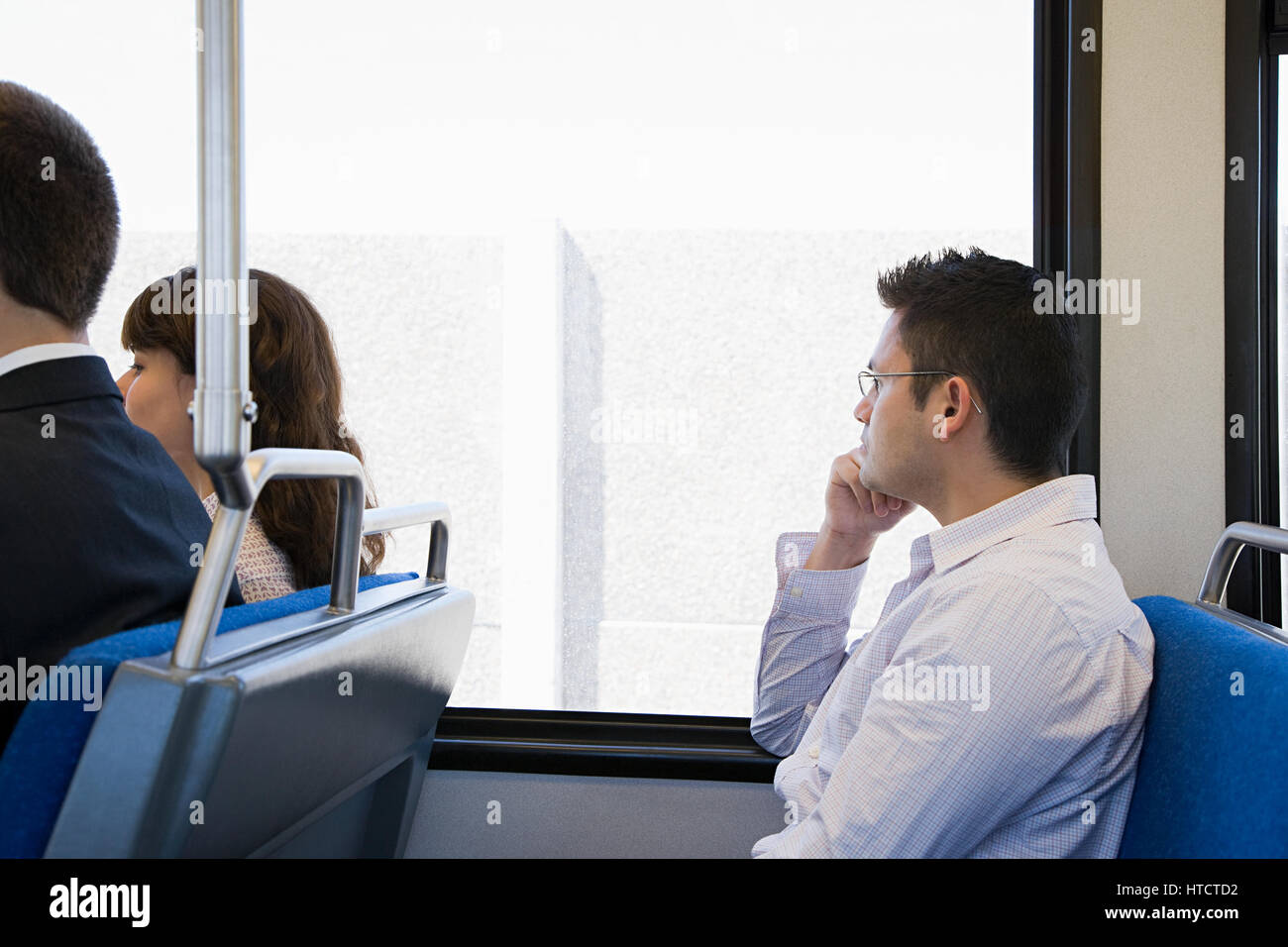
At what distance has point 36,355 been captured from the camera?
1047 mm

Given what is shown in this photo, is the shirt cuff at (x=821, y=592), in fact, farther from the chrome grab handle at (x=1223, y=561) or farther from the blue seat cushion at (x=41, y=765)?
the blue seat cushion at (x=41, y=765)

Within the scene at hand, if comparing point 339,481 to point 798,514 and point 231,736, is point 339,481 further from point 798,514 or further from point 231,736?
point 798,514

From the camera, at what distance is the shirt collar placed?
1202 millimetres

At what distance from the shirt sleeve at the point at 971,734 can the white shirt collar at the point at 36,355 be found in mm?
948

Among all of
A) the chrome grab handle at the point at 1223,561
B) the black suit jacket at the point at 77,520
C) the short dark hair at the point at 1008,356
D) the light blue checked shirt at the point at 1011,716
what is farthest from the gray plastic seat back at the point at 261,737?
the chrome grab handle at the point at 1223,561

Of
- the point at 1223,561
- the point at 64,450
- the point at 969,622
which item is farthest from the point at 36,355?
the point at 1223,561

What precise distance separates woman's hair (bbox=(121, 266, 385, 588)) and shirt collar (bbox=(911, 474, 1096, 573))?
95cm

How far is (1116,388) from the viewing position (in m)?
1.74

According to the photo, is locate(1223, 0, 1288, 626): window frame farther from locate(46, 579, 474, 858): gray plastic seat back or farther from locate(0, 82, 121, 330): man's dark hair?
locate(0, 82, 121, 330): man's dark hair

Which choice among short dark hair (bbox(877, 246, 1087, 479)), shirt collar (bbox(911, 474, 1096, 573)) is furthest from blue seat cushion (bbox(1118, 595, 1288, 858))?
short dark hair (bbox(877, 246, 1087, 479))

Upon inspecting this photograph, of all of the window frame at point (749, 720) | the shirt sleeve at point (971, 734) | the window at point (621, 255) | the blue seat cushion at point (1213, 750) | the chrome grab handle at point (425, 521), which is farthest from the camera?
the window at point (621, 255)

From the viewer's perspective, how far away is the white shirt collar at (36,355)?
1038mm

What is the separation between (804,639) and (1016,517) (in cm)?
51
